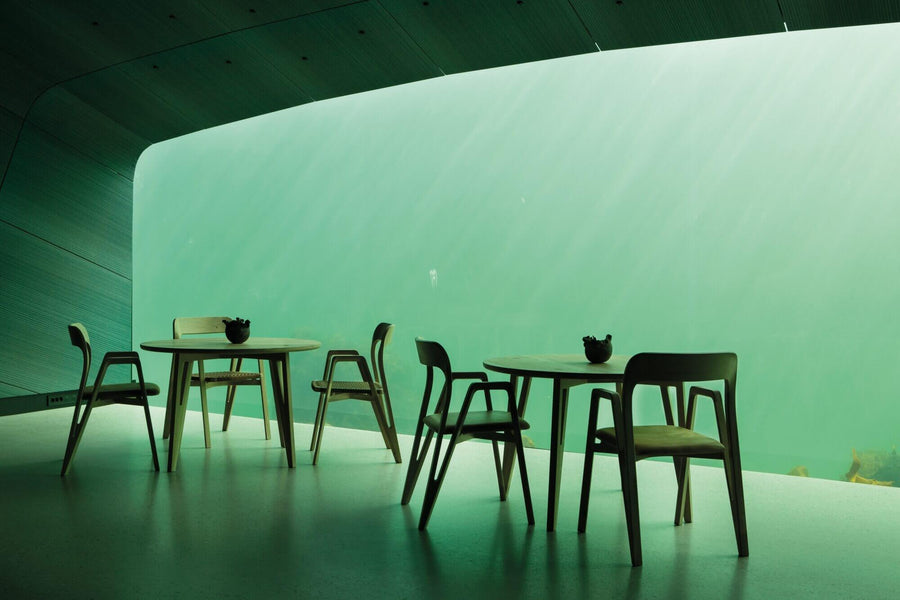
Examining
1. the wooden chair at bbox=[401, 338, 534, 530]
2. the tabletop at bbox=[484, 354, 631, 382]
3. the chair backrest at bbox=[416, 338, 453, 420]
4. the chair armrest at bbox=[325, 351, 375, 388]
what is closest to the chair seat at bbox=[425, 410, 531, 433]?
the wooden chair at bbox=[401, 338, 534, 530]

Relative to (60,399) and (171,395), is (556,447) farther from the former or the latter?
(60,399)

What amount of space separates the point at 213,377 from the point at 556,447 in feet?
8.81

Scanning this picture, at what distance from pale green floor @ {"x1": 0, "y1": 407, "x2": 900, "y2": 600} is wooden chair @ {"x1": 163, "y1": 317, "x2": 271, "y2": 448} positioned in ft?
1.73

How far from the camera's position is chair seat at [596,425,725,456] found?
7.86 feet

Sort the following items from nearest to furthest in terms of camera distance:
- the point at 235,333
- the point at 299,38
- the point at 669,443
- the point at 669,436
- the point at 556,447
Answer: the point at 669,443 < the point at 669,436 < the point at 556,447 < the point at 235,333 < the point at 299,38

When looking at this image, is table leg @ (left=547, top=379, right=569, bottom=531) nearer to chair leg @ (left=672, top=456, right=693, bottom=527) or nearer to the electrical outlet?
chair leg @ (left=672, top=456, right=693, bottom=527)

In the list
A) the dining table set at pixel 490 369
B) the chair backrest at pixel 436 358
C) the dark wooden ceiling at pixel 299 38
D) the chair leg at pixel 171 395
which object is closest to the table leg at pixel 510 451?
the dining table set at pixel 490 369

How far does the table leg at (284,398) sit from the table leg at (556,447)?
1.78 metres

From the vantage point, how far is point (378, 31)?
4.22 metres

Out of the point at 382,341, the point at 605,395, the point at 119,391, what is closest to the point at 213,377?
the point at 119,391

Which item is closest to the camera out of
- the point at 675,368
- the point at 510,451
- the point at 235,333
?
the point at 675,368

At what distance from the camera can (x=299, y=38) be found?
4379 mm

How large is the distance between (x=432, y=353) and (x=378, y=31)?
7.90 feet

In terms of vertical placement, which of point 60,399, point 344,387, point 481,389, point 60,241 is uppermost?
point 60,241
